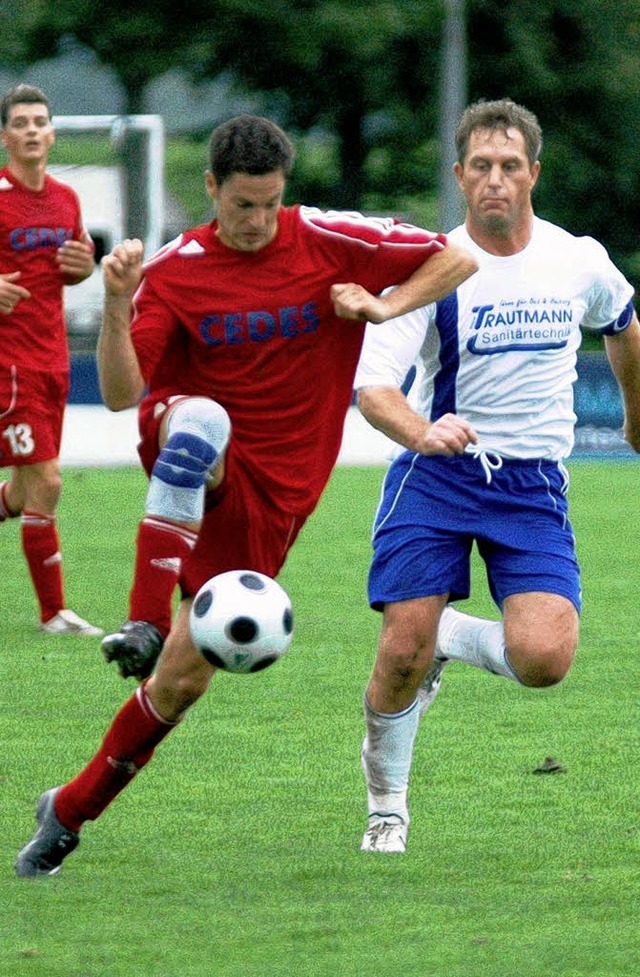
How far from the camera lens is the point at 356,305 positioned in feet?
16.4

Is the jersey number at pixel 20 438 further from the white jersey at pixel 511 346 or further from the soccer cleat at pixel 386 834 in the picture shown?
the soccer cleat at pixel 386 834

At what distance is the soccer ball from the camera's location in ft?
15.9

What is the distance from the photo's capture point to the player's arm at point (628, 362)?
230 inches

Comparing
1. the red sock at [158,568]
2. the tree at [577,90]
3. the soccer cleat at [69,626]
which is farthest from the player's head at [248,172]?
the tree at [577,90]

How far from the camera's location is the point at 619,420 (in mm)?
19672

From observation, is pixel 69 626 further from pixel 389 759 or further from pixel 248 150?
pixel 248 150

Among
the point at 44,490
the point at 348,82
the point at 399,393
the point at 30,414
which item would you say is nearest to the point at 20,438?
the point at 30,414

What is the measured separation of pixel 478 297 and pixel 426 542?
69cm

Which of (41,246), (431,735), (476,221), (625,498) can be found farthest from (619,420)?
(476,221)

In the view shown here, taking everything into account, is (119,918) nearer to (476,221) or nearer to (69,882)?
(69,882)

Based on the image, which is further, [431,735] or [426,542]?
[431,735]

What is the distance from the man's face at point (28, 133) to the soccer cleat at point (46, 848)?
4793mm

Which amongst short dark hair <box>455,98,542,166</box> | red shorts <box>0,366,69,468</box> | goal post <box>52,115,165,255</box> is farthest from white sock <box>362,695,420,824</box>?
goal post <box>52,115,165,255</box>

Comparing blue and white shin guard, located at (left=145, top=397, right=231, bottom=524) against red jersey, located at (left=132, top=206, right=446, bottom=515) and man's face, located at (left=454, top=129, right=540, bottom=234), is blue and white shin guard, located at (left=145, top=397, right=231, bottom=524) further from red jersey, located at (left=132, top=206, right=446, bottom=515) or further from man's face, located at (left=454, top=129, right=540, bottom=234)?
man's face, located at (left=454, top=129, right=540, bottom=234)
